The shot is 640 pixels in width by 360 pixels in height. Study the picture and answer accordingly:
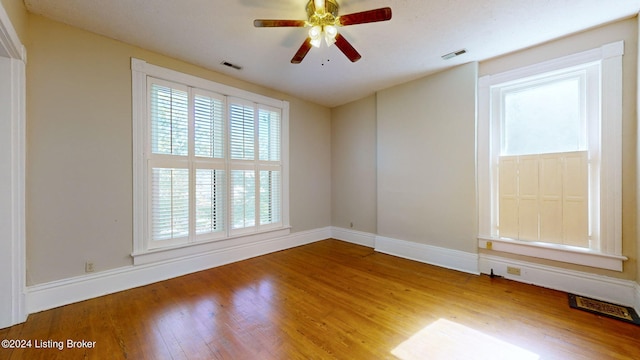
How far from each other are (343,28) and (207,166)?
2500mm

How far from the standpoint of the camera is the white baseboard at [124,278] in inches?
90.7

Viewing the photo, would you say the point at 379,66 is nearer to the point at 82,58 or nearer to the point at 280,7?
the point at 280,7

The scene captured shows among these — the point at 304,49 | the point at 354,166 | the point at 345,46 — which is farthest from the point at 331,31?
the point at 354,166

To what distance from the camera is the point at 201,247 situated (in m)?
3.36

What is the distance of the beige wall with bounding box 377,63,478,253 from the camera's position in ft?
10.8

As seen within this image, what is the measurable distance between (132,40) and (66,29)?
540 millimetres

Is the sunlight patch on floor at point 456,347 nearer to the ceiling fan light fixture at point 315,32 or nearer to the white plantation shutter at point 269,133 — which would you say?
the ceiling fan light fixture at point 315,32

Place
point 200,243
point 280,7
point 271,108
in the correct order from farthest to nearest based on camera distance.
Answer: point 271,108 → point 200,243 → point 280,7

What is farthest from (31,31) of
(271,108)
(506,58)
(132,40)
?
(506,58)

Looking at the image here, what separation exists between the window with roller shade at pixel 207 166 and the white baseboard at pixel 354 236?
1323mm

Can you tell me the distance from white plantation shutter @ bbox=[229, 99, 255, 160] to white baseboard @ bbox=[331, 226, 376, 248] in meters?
2.41

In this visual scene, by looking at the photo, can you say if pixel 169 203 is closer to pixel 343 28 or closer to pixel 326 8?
pixel 326 8

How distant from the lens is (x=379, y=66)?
3.35m

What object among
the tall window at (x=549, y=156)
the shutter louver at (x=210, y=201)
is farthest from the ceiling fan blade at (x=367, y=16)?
the shutter louver at (x=210, y=201)
